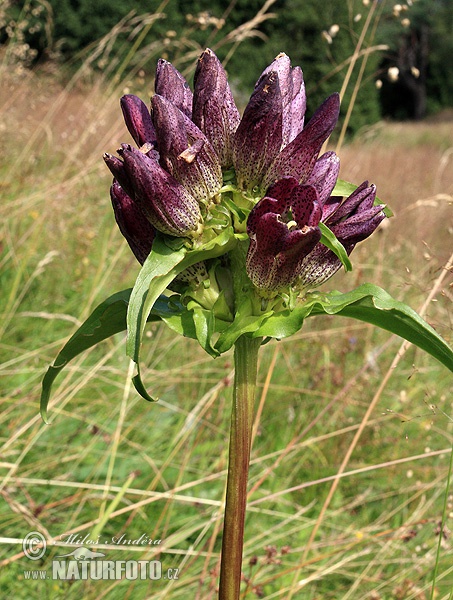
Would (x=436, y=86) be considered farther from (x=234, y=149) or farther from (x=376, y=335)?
(x=234, y=149)

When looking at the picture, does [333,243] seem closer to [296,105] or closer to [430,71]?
[296,105]

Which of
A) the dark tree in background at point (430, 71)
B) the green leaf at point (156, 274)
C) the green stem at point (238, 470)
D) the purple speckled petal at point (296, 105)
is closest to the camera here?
the green leaf at point (156, 274)

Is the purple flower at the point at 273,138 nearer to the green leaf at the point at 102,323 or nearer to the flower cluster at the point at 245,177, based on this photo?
the flower cluster at the point at 245,177

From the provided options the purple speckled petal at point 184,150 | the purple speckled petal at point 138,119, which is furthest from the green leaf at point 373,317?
the purple speckled petal at point 138,119

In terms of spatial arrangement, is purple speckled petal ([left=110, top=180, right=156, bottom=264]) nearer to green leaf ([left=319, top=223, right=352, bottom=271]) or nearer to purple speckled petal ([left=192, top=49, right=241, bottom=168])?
purple speckled petal ([left=192, top=49, right=241, bottom=168])

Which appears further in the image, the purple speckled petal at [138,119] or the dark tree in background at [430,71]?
the dark tree in background at [430,71]

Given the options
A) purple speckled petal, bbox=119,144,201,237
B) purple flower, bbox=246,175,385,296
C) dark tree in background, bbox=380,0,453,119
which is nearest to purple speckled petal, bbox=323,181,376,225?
purple flower, bbox=246,175,385,296

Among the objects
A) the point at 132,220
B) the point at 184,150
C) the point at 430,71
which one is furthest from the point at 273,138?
the point at 430,71

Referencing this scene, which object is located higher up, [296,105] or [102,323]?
[296,105]
